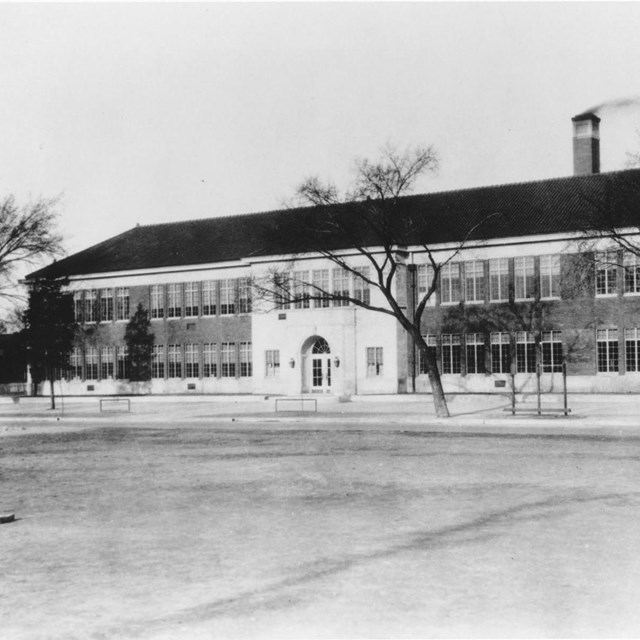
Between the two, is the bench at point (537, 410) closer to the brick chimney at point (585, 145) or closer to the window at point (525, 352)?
the window at point (525, 352)

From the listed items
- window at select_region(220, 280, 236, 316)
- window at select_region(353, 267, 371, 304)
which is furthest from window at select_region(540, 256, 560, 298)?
window at select_region(220, 280, 236, 316)

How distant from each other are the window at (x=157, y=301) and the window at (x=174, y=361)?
Answer: 7.12ft

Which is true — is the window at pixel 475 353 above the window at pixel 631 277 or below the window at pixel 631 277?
below

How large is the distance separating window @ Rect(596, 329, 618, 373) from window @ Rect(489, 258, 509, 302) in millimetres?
5049

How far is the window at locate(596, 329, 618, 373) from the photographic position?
4197cm

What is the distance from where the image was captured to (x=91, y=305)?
58.4m

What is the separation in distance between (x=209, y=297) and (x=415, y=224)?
13.4 m

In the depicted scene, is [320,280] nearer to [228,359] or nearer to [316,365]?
[316,365]

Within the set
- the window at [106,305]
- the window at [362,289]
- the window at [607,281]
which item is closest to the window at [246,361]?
the window at [362,289]

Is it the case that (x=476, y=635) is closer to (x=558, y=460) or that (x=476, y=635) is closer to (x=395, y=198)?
(x=558, y=460)

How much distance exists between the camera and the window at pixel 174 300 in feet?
180

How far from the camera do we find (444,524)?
9.82 metres

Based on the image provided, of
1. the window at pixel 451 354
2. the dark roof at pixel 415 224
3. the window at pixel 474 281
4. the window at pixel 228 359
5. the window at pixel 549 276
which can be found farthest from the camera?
the window at pixel 228 359

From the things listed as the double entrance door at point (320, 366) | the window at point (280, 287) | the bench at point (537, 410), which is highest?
the window at point (280, 287)
